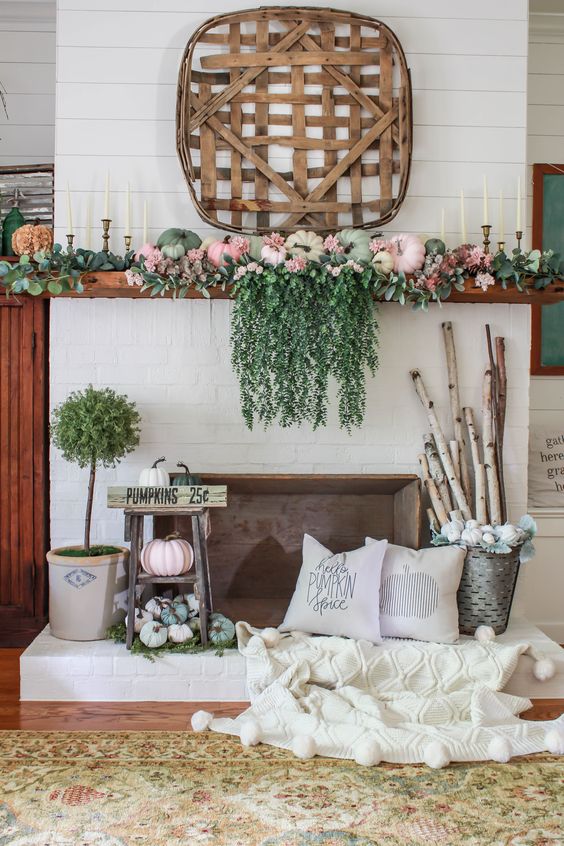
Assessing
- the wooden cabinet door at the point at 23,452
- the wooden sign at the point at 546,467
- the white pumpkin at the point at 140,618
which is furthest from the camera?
the wooden sign at the point at 546,467

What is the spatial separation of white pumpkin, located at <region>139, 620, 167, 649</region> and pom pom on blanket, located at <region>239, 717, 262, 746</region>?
52cm

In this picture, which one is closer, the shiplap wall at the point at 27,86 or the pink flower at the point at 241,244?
the pink flower at the point at 241,244

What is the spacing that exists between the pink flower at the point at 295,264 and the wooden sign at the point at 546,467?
1.55m

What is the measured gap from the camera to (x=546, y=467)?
3.89 m

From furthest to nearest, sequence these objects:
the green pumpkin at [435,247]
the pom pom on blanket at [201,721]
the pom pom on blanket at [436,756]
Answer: the green pumpkin at [435,247] < the pom pom on blanket at [201,721] < the pom pom on blanket at [436,756]

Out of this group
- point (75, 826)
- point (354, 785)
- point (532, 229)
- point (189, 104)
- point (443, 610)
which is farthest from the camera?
point (532, 229)

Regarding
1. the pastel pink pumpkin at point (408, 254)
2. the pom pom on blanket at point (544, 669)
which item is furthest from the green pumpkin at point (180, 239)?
the pom pom on blanket at point (544, 669)

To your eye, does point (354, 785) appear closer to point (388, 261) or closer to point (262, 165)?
point (388, 261)

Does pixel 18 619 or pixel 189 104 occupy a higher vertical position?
pixel 189 104

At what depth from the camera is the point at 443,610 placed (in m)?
2.92

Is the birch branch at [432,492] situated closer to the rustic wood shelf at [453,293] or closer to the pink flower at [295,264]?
the rustic wood shelf at [453,293]

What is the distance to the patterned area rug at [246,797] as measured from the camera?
1.97m

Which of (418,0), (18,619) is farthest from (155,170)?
(18,619)

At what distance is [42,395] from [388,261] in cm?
143
